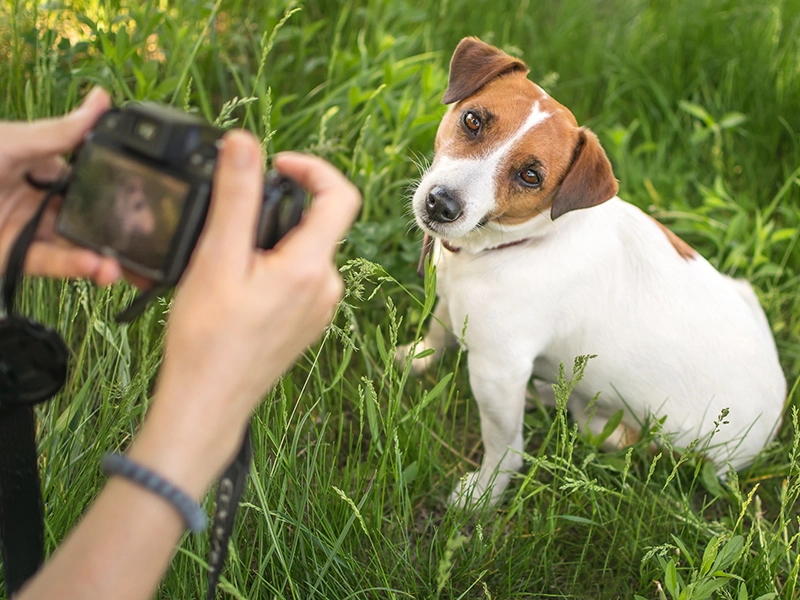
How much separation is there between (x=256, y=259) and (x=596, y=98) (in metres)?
3.68

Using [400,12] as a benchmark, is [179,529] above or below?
below

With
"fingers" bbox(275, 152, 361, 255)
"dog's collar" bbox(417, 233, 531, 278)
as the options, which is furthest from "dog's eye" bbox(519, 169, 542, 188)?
"fingers" bbox(275, 152, 361, 255)

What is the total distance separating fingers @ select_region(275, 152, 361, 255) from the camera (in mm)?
1202

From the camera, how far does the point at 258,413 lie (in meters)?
2.21

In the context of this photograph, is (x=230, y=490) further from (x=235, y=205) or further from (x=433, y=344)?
(x=433, y=344)

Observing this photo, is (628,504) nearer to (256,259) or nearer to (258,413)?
(258,413)

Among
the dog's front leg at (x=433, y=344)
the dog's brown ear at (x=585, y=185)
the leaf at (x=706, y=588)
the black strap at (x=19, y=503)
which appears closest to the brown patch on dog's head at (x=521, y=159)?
the dog's brown ear at (x=585, y=185)

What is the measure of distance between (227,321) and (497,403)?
1588 millimetres

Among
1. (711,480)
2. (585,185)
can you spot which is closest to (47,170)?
(585,185)

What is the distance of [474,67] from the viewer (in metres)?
2.60

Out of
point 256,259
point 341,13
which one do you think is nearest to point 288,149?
point 341,13

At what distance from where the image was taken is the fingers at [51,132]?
1.38 metres

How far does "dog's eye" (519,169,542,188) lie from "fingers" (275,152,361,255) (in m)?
1.20

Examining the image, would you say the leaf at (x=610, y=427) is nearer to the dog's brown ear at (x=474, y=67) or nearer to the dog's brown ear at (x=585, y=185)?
the dog's brown ear at (x=585, y=185)
